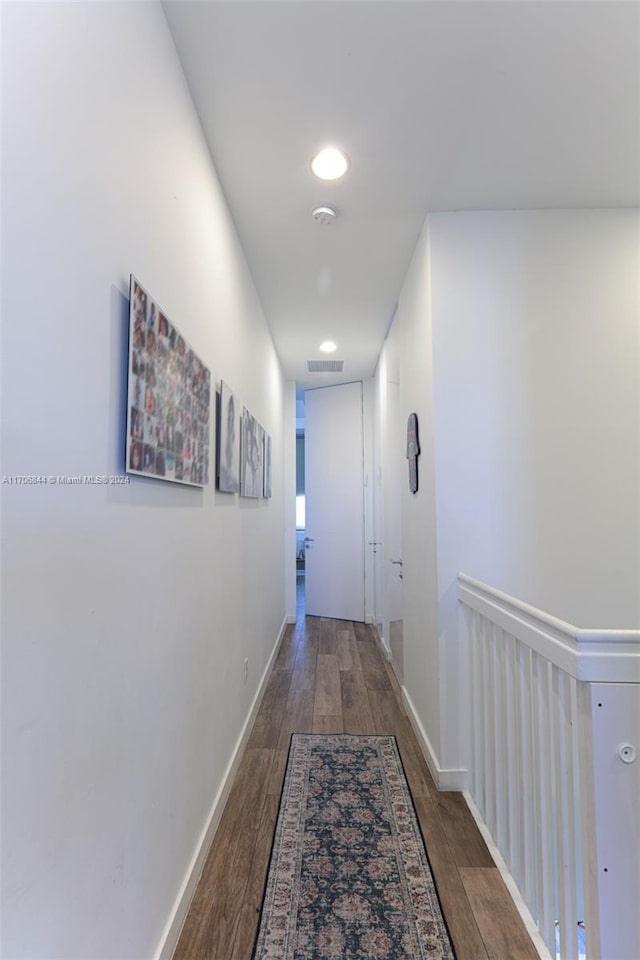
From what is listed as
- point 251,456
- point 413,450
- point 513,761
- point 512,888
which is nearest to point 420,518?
point 413,450

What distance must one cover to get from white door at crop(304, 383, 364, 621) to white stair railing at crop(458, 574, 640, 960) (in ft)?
10.2

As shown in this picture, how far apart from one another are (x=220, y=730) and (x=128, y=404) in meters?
1.48

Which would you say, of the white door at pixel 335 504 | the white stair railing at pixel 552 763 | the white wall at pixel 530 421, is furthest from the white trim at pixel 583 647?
the white door at pixel 335 504

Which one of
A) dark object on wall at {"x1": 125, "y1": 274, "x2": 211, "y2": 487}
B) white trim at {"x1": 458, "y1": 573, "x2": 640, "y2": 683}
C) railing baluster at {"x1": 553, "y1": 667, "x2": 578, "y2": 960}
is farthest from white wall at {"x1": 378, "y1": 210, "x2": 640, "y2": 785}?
dark object on wall at {"x1": 125, "y1": 274, "x2": 211, "y2": 487}

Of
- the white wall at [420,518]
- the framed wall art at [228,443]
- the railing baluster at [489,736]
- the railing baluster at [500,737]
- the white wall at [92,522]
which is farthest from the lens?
the white wall at [420,518]

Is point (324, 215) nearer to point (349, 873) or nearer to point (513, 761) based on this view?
point (513, 761)

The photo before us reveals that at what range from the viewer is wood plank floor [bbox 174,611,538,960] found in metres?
1.31

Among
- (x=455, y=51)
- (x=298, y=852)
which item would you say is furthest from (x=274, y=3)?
(x=298, y=852)

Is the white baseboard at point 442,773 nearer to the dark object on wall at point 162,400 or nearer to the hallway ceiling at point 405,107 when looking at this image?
the dark object on wall at point 162,400

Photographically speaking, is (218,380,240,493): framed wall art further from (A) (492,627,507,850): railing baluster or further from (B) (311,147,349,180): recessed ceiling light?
(A) (492,627,507,850): railing baluster

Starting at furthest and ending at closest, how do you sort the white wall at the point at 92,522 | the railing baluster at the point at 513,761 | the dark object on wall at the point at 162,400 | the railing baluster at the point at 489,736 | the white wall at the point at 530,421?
the white wall at the point at 530,421 < the railing baluster at the point at 489,736 < the railing baluster at the point at 513,761 < the dark object on wall at the point at 162,400 < the white wall at the point at 92,522

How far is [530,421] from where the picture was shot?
210 centimetres

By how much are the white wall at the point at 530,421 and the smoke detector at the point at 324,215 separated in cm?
49

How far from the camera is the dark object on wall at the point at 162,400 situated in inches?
40.3
